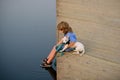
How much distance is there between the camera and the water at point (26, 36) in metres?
10.8

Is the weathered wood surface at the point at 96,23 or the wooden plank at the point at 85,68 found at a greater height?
the weathered wood surface at the point at 96,23

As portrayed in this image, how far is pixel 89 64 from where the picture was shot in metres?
5.15

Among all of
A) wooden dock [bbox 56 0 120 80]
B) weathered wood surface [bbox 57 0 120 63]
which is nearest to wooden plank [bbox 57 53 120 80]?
wooden dock [bbox 56 0 120 80]

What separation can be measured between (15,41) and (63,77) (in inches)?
242

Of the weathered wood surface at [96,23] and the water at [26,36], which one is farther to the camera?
the water at [26,36]

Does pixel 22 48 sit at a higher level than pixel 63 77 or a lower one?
lower

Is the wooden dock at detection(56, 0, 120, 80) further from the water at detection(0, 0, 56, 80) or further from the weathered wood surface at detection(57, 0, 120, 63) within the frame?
the water at detection(0, 0, 56, 80)

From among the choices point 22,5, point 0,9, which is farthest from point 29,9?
point 0,9

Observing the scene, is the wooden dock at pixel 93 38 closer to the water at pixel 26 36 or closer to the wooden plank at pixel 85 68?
the wooden plank at pixel 85 68

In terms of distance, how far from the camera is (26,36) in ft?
36.9

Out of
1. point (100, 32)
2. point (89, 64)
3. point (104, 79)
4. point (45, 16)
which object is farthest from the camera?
point (45, 16)

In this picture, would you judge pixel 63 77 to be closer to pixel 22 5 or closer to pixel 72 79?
pixel 72 79

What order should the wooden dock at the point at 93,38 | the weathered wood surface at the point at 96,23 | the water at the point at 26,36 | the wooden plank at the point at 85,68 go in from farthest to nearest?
the water at the point at 26,36 → the weathered wood surface at the point at 96,23 → the wooden dock at the point at 93,38 → the wooden plank at the point at 85,68

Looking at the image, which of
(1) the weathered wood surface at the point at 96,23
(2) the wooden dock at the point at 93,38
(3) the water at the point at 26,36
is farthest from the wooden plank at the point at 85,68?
(3) the water at the point at 26,36
